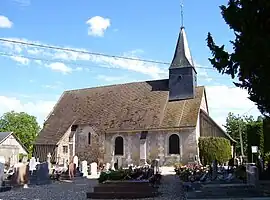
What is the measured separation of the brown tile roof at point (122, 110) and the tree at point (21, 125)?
34190mm

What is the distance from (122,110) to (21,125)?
44.1m

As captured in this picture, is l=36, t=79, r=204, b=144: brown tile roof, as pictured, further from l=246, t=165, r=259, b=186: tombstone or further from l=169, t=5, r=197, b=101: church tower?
l=246, t=165, r=259, b=186: tombstone

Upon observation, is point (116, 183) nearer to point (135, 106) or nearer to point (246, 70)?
point (246, 70)

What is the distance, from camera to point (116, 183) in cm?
1438

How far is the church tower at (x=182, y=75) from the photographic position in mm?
39094

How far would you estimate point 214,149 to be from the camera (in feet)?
116

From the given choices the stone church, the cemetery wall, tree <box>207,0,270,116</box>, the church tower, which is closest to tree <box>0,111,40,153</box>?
the stone church

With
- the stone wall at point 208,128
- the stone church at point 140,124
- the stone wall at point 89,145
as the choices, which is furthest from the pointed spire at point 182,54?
the stone wall at point 89,145

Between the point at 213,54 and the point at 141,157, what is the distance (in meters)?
27.8

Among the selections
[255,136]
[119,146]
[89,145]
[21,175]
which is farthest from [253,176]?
[89,145]

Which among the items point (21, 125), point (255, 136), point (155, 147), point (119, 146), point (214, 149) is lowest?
point (214, 149)

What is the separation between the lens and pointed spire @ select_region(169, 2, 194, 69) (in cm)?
3966

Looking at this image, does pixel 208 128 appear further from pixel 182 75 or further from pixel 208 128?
pixel 182 75

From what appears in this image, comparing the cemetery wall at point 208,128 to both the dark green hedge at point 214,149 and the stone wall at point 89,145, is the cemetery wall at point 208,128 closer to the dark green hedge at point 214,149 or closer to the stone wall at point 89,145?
the dark green hedge at point 214,149
